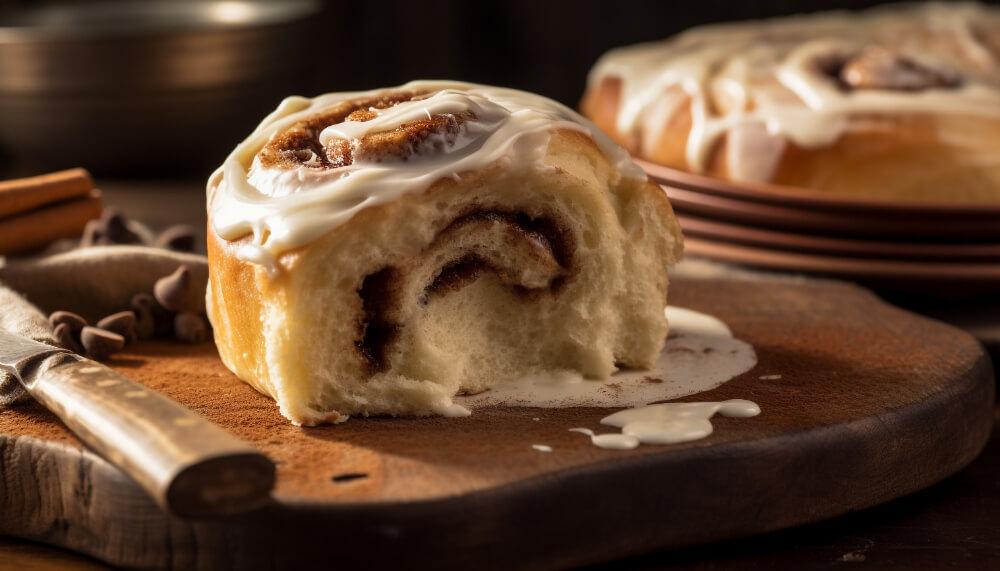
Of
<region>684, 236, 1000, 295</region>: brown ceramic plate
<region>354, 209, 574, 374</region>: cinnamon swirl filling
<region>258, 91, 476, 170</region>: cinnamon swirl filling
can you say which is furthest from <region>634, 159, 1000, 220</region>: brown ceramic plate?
<region>258, 91, 476, 170</region>: cinnamon swirl filling

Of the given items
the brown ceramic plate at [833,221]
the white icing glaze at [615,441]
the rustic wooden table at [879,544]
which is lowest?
the rustic wooden table at [879,544]

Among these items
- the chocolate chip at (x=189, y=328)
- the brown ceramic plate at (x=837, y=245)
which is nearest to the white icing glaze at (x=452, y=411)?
the chocolate chip at (x=189, y=328)

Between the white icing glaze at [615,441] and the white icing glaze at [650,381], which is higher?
the white icing glaze at [615,441]

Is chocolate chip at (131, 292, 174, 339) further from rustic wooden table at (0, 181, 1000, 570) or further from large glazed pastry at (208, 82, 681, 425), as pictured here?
rustic wooden table at (0, 181, 1000, 570)

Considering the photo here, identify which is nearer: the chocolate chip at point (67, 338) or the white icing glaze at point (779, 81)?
the chocolate chip at point (67, 338)

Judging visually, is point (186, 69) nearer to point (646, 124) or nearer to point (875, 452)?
point (646, 124)

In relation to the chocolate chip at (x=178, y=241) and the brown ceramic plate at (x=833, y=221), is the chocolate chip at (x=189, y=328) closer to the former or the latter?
the chocolate chip at (x=178, y=241)
